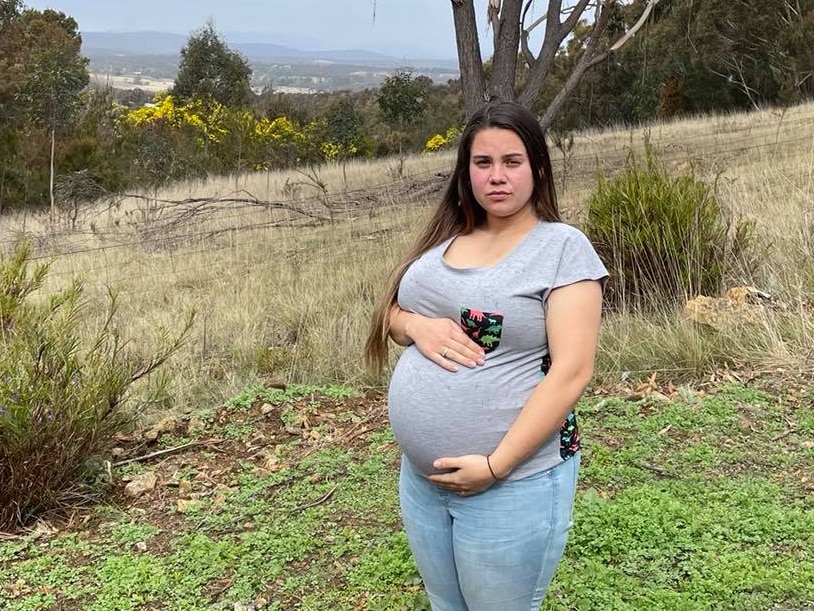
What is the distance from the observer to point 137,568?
2.78 meters

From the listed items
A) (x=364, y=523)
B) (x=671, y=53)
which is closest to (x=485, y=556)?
(x=364, y=523)

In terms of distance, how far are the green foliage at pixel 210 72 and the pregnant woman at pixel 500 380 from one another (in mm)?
27024

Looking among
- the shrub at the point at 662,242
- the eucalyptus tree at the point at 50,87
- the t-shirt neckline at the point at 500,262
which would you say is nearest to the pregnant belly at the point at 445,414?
the t-shirt neckline at the point at 500,262

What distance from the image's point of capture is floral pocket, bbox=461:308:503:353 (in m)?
1.61

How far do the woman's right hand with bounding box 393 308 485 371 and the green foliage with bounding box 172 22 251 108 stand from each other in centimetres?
2705

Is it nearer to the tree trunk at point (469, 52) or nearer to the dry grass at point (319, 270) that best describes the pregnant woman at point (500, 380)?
the dry grass at point (319, 270)

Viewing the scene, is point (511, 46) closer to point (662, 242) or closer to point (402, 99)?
point (662, 242)

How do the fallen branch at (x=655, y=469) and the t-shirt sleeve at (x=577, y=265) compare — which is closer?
the t-shirt sleeve at (x=577, y=265)

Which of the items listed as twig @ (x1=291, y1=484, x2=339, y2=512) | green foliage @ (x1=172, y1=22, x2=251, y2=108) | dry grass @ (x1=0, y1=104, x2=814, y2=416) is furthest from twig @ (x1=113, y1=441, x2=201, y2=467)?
green foliage @ (x1=172, y1=22, x2=251, y2=108)

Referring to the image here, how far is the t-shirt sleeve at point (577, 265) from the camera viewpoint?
1576 millimetres

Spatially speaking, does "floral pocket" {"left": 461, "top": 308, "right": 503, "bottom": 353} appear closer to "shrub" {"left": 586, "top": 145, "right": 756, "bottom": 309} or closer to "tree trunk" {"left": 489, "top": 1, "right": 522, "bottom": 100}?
"shrub" {"left": 586, "top": 145, "right": 756, "bottom": 309}

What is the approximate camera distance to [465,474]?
1582mm

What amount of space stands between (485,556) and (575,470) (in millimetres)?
276

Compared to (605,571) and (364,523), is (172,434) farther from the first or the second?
(605,571)
